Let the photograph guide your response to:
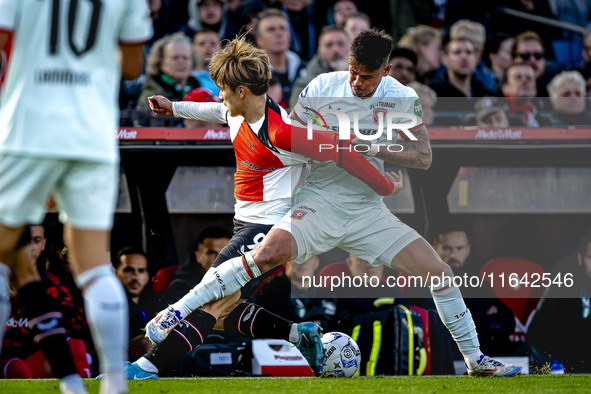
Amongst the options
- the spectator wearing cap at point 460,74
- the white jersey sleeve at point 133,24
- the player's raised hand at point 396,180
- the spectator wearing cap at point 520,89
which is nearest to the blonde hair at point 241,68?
the player's raised hand at point 396,180

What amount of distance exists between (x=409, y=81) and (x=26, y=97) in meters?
4.83

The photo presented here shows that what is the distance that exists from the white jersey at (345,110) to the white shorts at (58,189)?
7.12 feet

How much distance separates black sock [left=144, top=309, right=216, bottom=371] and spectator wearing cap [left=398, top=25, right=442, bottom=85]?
4151mm

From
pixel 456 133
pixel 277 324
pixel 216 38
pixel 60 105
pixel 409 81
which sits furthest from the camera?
pixel 216 38

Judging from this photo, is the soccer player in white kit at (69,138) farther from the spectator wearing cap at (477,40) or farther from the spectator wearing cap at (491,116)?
the spectator wearing cap at (477,40)

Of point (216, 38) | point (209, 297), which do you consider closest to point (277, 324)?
point (209, 297)

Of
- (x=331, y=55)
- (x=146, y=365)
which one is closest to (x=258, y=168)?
(x=146, y=365)

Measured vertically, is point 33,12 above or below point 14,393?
above

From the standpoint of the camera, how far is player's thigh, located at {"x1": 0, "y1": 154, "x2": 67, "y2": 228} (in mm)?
2555

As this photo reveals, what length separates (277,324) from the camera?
4.57 metres

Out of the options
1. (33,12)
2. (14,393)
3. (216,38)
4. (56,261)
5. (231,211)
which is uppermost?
(216,38)

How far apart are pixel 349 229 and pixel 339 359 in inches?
35.5

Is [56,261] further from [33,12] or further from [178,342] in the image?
[33,12]

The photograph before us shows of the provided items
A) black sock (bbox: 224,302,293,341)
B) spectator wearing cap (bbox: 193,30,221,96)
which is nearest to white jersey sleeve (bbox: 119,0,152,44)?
black sock (bbox: 224,302,293,341)
